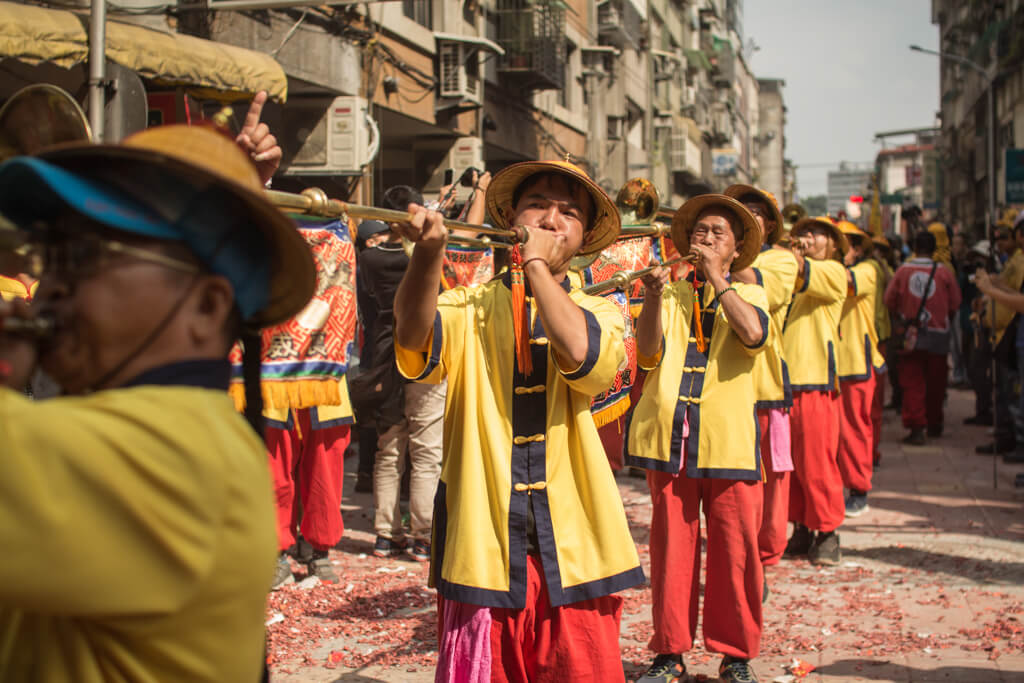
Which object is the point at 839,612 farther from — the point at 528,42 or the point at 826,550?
the point at 528,42

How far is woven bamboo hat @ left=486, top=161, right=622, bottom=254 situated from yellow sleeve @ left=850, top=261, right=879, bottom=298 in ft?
18.7

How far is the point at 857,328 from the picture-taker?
891 centimetres

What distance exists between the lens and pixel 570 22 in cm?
2352

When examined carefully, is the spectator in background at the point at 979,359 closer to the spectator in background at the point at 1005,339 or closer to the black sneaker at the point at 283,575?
the spectator in background at the point at 1005,339

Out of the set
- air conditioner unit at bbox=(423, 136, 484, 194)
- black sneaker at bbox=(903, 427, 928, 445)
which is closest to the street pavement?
black sneaker at bbox=(903, 427, 928, 445)

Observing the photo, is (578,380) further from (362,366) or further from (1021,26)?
(1021,26)

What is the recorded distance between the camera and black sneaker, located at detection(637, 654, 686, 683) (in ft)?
15.0

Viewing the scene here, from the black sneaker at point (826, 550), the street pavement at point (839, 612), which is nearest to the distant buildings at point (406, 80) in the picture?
the street pavement at point (839, 612)

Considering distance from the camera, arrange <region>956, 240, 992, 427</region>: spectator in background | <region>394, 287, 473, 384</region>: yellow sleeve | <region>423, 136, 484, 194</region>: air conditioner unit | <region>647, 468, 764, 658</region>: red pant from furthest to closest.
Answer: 1. <region>423, 136, 484, 194</region>: air conditioner unit
2. <region>956, 240, 992, 427</region>: spectator in background
3. <region>647, 468, 764, 658</region>: red pant
4. <region>394, 287, 473, 384</region>: yellow sleeve

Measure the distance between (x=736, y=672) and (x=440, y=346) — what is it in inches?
92.3

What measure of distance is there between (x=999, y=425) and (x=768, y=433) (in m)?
7.00

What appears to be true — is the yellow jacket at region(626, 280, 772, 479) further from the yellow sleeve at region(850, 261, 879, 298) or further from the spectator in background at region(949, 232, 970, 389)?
the spectator in background at region(949, 232, 970, 389)

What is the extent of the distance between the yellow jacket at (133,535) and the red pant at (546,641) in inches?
61.6

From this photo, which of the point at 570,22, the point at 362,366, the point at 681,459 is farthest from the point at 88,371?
the point at 570,22
